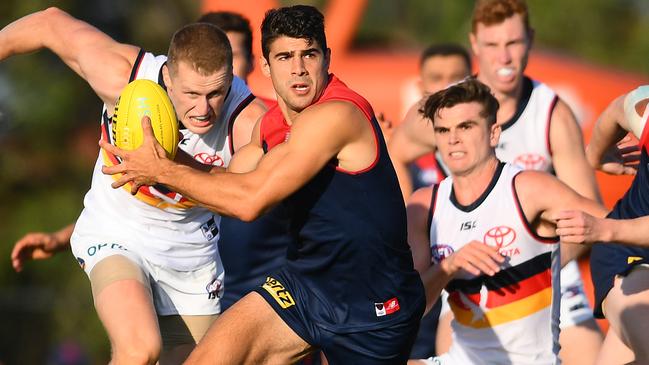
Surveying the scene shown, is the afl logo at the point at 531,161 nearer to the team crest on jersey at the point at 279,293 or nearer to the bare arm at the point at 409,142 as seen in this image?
the bare arm at the point at 409,142

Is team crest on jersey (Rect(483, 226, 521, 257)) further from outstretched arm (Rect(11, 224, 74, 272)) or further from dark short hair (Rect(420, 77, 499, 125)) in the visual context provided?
outstretched arm (Rect(11, 224, 74, 272))

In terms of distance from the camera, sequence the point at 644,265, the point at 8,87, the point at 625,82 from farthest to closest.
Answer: the point at 8,87 < the point at 625,82 < the point at 644,265

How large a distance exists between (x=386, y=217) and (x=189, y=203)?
1.37 metres

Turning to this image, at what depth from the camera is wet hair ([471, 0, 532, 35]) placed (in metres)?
8.84

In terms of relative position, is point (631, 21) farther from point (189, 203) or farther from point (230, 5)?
point (189, 203)

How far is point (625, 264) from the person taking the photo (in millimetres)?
7199

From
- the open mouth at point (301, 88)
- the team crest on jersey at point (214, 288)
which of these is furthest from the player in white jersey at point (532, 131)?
the open mouth at point (301, 88)

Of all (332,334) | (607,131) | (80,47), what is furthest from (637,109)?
(80,47)

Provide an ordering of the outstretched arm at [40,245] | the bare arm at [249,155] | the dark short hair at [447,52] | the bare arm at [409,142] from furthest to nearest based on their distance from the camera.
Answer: the dark short hair at [447,52]
the bare arm at [409,142]
the outstretched arm at [40,245]
the bare arm at [249,155]

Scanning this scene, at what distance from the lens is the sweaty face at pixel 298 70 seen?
Answer: 6.31m

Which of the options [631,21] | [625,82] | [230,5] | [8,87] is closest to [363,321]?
[230,5]

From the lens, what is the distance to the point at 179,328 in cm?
738

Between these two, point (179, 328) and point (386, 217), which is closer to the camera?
point (386, 217)

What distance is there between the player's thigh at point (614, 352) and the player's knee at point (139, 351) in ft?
9.47
